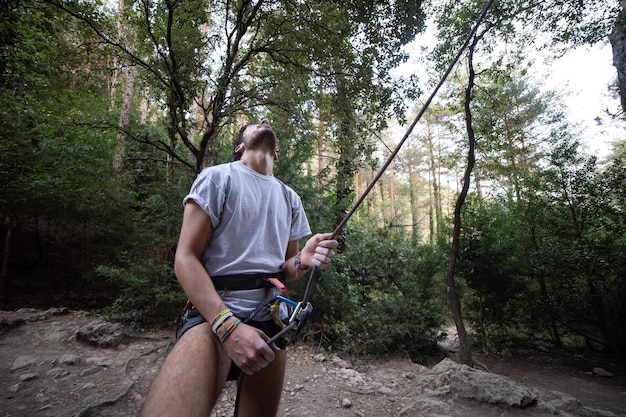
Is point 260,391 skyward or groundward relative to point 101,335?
skyward

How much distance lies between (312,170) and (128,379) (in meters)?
5.16

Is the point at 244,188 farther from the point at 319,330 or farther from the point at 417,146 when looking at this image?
the point at 417,146

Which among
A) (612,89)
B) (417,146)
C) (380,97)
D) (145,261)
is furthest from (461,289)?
(417,146)

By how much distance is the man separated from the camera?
934mm

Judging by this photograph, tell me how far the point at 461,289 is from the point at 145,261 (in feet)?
28.5

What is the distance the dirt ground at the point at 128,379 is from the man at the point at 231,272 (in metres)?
2.37

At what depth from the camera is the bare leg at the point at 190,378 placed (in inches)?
33.5

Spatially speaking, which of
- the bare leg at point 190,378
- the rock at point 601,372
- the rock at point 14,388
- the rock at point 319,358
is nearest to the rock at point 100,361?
the rock at point 14,388

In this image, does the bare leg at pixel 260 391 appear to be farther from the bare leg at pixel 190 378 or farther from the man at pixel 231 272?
the bare leg at pixel 190 378

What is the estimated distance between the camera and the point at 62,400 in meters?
2.61

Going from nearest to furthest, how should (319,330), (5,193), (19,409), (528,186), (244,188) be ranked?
(244,188) < (19,409) < (319,330) < (5,193) < (528,186)

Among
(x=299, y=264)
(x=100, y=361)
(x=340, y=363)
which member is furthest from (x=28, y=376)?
(x=340, y=363)

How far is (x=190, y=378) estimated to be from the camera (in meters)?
0.91

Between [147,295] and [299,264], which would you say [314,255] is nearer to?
[299,264]
